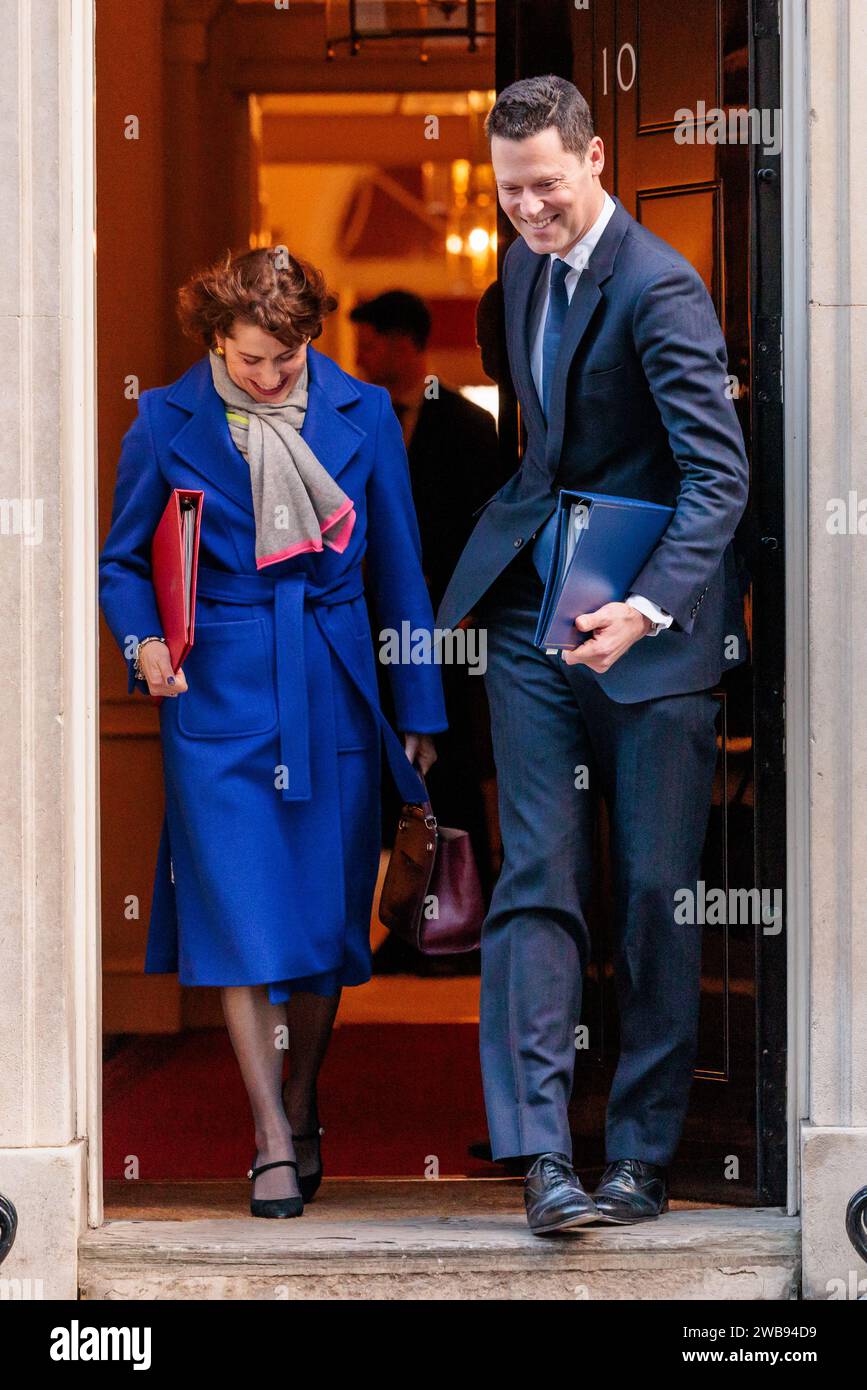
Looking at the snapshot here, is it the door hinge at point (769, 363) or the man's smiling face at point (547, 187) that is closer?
the man's smiling face at point (547, 187)

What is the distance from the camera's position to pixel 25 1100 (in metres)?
3.80

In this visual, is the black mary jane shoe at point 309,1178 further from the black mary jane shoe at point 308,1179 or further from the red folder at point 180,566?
the red folder at point 180,566

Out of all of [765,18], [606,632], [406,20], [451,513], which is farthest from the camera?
[406,20]

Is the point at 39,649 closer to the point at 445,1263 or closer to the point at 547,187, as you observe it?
the point at 547,187

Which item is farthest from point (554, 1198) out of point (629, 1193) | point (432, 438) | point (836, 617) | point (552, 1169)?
point (432, 438)

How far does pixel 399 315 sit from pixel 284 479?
1.52 metres

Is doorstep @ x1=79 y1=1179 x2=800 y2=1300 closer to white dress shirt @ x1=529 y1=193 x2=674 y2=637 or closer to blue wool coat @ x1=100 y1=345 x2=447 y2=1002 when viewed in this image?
blue wool coat @ x1=100 y1=345 x2=447 y2=1002

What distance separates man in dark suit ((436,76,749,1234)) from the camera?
3.58 meters

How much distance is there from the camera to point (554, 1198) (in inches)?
144

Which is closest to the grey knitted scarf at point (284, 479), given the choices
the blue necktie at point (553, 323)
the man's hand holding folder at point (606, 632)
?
the blue necktie at point (553, 323)

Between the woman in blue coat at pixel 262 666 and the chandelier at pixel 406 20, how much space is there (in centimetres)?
189

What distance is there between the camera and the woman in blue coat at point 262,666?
3939 mm

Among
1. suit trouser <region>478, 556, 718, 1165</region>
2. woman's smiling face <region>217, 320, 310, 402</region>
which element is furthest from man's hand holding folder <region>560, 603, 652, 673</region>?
woman's smiling face <region>217, 320, 310, 402</region>

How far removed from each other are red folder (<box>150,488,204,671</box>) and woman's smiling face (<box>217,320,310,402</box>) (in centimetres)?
31
